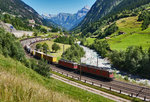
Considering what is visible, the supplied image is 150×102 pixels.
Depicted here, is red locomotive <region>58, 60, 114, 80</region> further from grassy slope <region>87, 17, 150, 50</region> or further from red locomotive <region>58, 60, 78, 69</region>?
grassy slope <region>87, 17, 150, 50</region>

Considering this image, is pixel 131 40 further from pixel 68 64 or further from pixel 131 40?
pixel 68 64

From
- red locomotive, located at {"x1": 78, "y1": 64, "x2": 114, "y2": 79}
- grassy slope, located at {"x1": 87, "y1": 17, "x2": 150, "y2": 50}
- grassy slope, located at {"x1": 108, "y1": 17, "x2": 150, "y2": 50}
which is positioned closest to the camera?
red locomotive, located at {"x1": 78, "y1": 64, "x2": 114, "y2": 79}

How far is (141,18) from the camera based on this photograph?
511 ft

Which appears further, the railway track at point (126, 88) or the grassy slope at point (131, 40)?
the grassy slope at point (131, 40)

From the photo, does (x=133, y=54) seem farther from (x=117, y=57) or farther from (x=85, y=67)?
(x=85, y=67)

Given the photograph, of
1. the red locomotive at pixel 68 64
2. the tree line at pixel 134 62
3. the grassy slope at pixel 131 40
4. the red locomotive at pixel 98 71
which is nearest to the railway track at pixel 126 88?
the red locomotive at pixel 98 71

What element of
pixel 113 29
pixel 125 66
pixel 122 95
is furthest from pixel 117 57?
pixel 113 29

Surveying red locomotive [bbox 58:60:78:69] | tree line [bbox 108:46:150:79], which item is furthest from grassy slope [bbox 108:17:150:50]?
red locomotive [bbox 58:60:78:69]

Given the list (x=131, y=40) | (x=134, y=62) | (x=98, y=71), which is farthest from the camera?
(x=131, y=40)

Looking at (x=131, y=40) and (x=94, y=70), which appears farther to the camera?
(x=131, y=40)

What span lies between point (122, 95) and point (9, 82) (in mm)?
30236

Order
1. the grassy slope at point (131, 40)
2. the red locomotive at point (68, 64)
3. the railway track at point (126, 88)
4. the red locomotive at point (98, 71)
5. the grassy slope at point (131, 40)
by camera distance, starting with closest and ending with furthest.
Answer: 1. the railway track at point (126, 88)
2. the red locomotive at point (98, 71)
3. the red locomotive at point (68, 64)
4. the grassy slope at point (131, 40)
5. the grassy slope at point (131, 40)

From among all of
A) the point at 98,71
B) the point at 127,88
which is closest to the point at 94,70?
the point at 98,71

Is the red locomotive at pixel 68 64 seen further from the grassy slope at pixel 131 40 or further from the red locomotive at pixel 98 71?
the grassy slope at pixel 131 40
